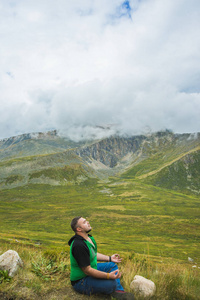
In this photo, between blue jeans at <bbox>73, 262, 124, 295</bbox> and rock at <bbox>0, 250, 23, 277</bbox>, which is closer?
blue jeans at <bbox>73, 262, 124, 295</bbox>

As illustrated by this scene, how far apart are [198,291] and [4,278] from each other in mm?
6780

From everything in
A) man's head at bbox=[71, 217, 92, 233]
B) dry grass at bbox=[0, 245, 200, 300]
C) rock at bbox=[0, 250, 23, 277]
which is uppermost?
man's head at bbox=[71, 217, 92, 233]

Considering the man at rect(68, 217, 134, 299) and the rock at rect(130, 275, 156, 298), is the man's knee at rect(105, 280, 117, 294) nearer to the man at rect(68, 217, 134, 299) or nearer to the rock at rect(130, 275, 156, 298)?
the man at rect(68, 217, 134, 299)

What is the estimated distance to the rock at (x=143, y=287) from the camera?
5965 millimetres

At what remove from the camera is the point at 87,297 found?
6.11 metres

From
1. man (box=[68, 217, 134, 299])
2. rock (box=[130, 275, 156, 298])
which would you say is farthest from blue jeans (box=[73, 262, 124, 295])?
rock (box=[130, 275, 156, 298])

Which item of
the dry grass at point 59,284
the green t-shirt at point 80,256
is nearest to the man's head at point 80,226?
the green t-shirt at point 80,256

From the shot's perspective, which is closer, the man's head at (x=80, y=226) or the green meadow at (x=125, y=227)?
the man's head at (x=80, y=226)

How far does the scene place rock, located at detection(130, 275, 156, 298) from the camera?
5.96 m

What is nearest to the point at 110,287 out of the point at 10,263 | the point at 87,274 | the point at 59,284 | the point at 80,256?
the point at 87,274

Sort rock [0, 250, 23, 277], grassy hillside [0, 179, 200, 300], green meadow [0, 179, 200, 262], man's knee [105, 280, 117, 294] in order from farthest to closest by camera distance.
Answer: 1. green meadow [0, 179, 200, 262]
2. rock [0, 250, 23, 277]
3. grassy hillside [0, 179, 200, 300]
4. man's knee [105, 280, 117, 294]

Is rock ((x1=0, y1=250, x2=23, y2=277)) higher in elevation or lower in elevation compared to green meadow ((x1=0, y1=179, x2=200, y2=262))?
higher

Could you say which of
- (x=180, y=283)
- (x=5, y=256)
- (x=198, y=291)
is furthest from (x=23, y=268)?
(x=198, y=291)

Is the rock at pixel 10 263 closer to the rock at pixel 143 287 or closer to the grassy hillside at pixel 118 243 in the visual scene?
the grassy hillside at pixel 118 243
